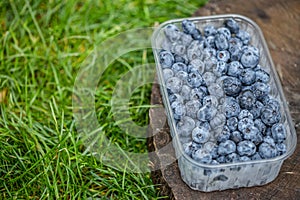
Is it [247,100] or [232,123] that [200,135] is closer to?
[232,123]

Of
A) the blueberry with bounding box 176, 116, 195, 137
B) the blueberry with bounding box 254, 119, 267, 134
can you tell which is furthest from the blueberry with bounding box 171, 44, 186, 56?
the blueberry with bounding box 254, 119, 267, 134

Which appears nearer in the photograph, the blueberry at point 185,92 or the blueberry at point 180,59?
the blueberry at point 185,92

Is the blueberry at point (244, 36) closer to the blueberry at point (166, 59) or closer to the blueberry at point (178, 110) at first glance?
the blueberry at point (166, 59)

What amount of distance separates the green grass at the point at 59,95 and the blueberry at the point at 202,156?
1.25ft

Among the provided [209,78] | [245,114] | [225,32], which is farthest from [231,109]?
[225,32]

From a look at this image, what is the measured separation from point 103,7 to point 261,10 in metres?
0.89

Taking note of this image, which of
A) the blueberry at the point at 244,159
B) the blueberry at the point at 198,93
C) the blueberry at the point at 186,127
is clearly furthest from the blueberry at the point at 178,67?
the blueberry at the point at 244,159

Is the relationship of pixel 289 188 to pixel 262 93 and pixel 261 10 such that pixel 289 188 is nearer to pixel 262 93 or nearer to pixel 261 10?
pixel 262 93

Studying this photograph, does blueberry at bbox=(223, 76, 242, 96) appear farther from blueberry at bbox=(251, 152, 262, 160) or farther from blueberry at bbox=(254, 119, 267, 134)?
blueberry at bbox=(251, 152, 262, 160)

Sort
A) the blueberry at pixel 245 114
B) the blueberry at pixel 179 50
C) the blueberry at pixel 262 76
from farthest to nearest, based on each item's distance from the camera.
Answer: the blueberry at pixel 179 50, the blueberry at pixel 262 76, the blueberry at pixel 245 114

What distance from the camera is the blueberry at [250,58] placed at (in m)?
2.09

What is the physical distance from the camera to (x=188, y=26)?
222 centimetres

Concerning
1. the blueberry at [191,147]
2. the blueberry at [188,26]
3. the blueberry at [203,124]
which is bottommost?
the blueberry at [191,147]

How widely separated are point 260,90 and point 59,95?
102 centimetres
